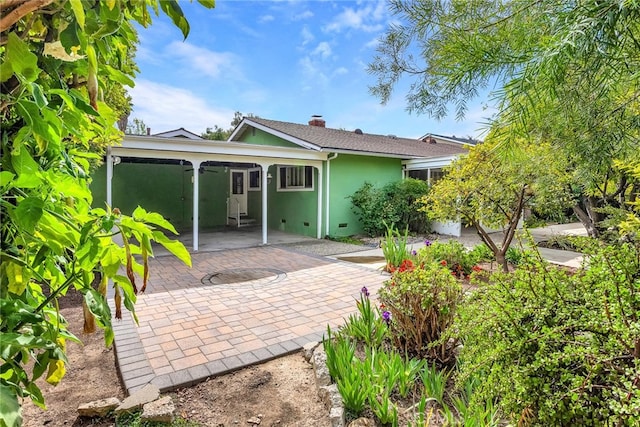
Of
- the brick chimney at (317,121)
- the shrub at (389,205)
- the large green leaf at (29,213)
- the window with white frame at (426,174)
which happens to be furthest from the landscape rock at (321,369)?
the brick chimney at (317,121)

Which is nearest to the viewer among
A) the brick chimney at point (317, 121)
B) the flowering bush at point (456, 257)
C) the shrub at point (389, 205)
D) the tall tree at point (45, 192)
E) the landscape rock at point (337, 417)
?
the tall tree at point (45, 192)

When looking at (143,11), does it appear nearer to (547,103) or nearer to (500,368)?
(547,103)

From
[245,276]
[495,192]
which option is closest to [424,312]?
[495,192]

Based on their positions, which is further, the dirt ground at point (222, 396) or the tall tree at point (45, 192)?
the dirt ground at point (222, 396)

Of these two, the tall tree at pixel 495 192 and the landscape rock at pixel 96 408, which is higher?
the tall tree at pixel 495 192

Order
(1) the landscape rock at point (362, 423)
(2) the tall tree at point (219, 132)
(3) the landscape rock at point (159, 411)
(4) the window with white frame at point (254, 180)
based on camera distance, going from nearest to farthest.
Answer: (1) the landscape rock at point (362, 423), (3) the landscape rock at point (159, 411), (4) the window with white frame at point (254, 180), (2) the tall tree at point (219, 132)

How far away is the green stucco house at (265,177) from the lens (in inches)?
385

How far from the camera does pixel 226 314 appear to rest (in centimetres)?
439

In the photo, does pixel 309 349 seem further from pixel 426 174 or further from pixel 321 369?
pixel 426 174

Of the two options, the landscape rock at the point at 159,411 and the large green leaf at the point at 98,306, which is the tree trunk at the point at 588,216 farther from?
the large green leaf at the point at 98,306

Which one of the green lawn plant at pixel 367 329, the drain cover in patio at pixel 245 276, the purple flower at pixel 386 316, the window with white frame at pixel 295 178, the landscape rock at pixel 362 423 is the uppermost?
the window with white frame at pixel 295 178

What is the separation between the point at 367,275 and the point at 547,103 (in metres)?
5.12

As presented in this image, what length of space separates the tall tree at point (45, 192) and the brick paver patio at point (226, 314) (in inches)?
90.8

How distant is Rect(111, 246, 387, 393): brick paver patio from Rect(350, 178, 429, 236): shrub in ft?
13.8
